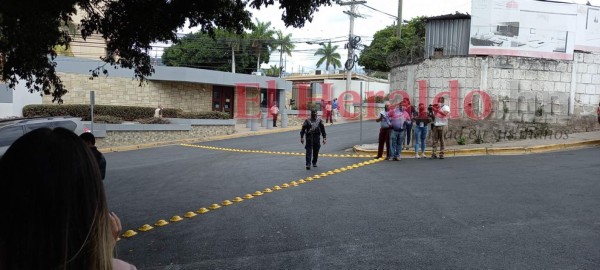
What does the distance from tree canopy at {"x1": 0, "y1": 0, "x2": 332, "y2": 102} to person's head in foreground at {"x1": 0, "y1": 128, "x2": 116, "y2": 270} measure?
534cm

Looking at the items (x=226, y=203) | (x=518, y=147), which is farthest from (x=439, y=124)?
(x=226, y=203)

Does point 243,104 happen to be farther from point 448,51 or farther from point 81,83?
point 448,51

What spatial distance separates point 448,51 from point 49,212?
1651 cm

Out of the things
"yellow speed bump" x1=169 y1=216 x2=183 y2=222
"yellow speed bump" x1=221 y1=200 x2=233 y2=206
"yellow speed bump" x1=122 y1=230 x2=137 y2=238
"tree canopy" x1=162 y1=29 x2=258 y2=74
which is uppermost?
"tree canopy" x1=162 y1=29 x2=258 y2=74

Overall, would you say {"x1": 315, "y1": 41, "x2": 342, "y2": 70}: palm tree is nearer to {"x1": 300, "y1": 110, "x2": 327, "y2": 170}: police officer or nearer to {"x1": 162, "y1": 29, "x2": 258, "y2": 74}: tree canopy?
{"x1": 162, "y1": 29, "x2": 258, "y2": 74}: tree canopy

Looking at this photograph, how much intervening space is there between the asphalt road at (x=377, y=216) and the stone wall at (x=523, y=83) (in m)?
3.16

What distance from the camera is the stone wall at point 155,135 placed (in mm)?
20453

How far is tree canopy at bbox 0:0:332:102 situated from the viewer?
627 centimetres

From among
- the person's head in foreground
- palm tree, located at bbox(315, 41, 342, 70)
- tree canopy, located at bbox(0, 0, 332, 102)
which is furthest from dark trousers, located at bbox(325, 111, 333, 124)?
palm tree, located at bbox(315, 41, 342, 70)

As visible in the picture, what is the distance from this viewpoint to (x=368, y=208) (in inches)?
288

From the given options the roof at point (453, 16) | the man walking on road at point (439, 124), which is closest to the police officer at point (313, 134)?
the man walking on road at point (439, 124)

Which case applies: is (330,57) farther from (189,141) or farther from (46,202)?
(46,202)

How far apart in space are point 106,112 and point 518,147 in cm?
1917

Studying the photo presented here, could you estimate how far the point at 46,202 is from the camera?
4.23ft
